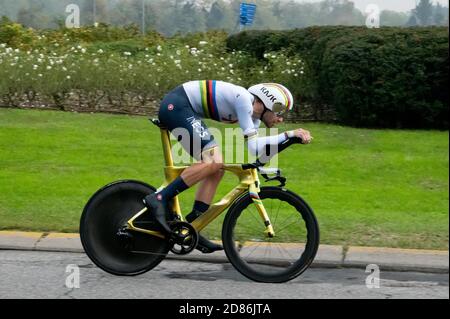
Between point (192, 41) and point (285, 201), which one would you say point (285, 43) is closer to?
point (192, 41)

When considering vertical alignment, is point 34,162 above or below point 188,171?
below

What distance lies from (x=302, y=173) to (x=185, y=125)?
4.02m

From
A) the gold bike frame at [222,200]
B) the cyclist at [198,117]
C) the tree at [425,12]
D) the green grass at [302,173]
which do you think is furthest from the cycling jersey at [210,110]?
the tree at [425,12]

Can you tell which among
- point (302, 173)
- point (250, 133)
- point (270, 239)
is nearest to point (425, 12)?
A: point (302, 173)

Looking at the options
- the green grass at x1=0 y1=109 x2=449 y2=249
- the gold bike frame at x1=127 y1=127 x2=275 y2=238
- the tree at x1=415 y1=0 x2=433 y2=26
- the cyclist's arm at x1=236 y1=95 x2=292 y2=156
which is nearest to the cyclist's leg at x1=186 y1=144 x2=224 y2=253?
the gold bike frame at x1=127 y1=127 x2=275 y2=238

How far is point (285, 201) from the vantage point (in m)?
6.14

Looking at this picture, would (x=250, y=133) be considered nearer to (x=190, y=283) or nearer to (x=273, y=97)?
(x=273, y=97)

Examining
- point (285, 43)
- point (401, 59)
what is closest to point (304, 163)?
point (401, 59)

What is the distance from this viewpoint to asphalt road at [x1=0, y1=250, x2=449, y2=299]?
19.5 feet

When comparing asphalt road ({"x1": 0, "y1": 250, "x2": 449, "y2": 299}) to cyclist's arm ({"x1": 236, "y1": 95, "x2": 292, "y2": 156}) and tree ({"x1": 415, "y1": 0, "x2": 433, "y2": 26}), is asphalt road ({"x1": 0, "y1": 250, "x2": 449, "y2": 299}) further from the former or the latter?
tree ({"x1": 415, "y1": 0, "x2": 433, "y2": 26})

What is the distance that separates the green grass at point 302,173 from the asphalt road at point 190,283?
70 cm

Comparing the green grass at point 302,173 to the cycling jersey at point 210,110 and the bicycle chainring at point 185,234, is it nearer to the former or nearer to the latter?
the bicycle chainring at point 185,234

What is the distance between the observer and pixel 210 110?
621 centimetres

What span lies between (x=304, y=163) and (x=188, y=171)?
14.7 feet
